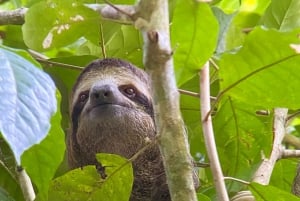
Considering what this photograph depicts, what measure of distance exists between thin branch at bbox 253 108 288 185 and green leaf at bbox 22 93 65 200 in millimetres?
581

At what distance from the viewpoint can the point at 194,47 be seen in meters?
1.44

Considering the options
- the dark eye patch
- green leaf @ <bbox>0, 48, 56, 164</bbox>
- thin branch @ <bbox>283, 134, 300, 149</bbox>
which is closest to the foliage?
green leaf @ <bbox>0, 48, 56, 164</bbox>

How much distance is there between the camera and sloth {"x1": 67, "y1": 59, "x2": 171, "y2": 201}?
1.94 meters

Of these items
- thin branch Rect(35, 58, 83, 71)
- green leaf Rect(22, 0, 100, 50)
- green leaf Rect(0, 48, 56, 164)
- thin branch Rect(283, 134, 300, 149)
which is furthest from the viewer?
thin branch Rect(283, 134, 300, 149)

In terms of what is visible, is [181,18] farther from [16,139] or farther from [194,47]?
[16,139]

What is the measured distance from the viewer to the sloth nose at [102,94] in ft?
6.31

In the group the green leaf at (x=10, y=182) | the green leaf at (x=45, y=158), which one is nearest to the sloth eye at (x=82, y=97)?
the green leaf at (x=10, y=182)

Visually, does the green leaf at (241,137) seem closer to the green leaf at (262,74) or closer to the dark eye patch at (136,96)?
the dark eye patch at (136,96)

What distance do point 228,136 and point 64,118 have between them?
585mm

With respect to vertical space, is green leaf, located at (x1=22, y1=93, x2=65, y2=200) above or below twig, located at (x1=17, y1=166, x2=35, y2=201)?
above

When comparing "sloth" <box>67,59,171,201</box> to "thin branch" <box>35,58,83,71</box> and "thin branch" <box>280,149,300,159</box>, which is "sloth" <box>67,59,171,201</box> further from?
"thin branch" <box>280,149,300,159</box>

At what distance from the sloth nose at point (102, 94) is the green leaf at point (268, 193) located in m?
0.56

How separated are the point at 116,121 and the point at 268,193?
0.57m

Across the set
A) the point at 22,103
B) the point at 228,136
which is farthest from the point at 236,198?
the point at 22,103
